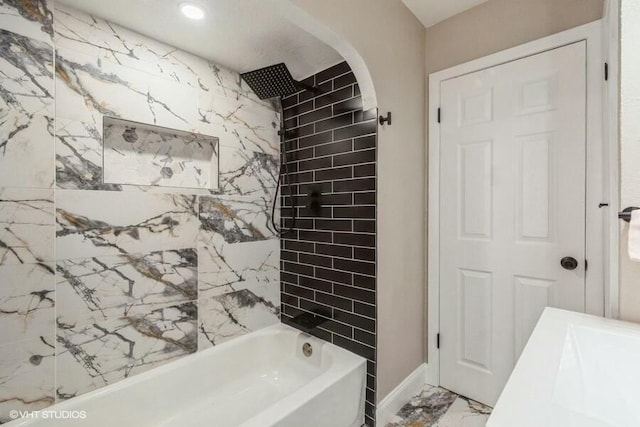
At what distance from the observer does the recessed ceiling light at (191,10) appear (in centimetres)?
145

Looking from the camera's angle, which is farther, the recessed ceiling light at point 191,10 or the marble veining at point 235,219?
the marble veining at point 235,219

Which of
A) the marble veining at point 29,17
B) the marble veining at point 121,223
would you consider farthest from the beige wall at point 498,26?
the marble veining at point 29,17

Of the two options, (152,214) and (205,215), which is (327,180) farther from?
(152,214)

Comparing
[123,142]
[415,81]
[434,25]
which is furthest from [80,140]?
[434,25]

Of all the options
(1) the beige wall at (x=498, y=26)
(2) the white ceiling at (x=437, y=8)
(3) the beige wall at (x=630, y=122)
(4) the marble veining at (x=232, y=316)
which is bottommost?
(4) the marble veining at (x=232, y=316)

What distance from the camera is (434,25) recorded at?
209cm

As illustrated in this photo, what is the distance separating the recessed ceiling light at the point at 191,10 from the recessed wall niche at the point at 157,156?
24.3 inches

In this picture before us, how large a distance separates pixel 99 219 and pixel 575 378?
202 cm

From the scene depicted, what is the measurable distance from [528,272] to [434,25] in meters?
1.75

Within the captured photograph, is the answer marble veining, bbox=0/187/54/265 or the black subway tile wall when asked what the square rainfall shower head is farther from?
marble veining, bbox=0/187/54/265

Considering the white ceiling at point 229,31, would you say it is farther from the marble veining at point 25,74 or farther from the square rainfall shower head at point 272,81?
the marble veining at point 25,74

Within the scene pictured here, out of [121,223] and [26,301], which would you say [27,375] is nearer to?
[26,301]

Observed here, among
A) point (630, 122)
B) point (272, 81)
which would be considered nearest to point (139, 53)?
point (272, 81)

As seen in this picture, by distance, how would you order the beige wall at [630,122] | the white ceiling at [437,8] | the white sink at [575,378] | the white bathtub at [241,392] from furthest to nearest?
the white ceiling at [437,8] → the white bathtub at [241,392] → the beige wall at [630,122] → the white sink at [575,378]
